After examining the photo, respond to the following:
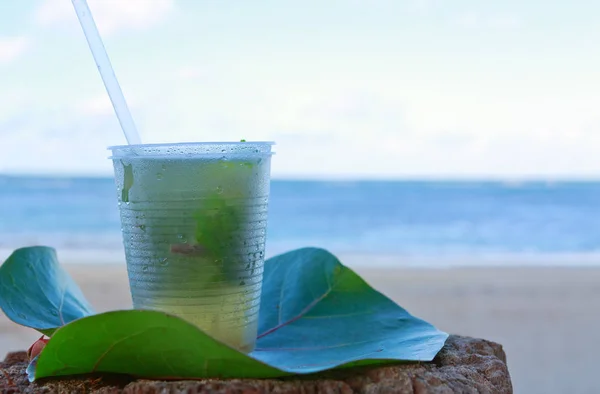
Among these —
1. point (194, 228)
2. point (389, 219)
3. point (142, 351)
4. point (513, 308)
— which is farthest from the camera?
point (389, 219)

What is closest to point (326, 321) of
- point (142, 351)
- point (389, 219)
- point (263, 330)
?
point (263, 330)

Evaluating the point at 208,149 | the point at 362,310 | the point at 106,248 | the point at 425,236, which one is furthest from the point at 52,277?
the point at 425,236

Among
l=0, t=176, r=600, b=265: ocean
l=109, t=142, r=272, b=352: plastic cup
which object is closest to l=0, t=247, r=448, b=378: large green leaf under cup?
l=109, t=142, r=272, b=352: plastic cup

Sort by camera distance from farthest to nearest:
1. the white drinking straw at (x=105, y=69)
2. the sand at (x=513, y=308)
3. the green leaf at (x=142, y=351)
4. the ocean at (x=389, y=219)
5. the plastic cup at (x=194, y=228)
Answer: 1. the ocean at (x=389, y=219)
2. the sand at (x=513, y=308)
3. the white drinking straw at (x=105, y=69)
4. the plastic cup at (x=194, y=228)
5. the green leaf at (x=142, y=351)

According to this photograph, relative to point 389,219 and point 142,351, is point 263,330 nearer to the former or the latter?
point 142,351

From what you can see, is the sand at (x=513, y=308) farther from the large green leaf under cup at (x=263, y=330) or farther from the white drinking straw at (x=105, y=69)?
the white drinking straw at (x=105, y=69)

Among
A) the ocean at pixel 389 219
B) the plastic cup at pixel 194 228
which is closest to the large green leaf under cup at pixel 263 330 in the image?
the plastic cup at pixel 194 228

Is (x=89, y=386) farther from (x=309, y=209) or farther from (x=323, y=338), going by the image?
(x=309, y=209)
